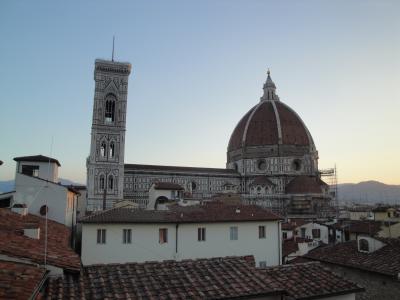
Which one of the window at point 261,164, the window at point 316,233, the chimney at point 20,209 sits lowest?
the window at point 316,233

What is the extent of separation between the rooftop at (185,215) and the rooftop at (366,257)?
5.72 meters

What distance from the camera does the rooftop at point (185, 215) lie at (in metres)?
20.5

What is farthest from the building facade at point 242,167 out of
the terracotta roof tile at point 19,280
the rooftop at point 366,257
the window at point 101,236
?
the terracotta roof tile at point 19,280

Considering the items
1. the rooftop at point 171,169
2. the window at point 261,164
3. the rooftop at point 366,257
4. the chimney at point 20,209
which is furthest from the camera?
the window at point 261,164

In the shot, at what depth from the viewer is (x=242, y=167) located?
83.1 meters

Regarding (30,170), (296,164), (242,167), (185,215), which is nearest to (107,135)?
(242,167)

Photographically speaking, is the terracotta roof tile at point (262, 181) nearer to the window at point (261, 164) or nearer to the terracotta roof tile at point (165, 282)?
the window at point (261, 164)

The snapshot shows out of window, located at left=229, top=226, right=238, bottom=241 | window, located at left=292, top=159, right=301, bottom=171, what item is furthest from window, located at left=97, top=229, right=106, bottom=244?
window, located at left=292, top=159, right=301, bottom=171

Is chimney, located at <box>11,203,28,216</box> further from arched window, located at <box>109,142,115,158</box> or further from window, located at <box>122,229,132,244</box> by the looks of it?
arched window, located at <box>109,142,115,158</box>

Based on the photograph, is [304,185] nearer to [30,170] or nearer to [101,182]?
[101,182]

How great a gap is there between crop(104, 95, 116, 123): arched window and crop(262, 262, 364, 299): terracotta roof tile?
5961 centimetres

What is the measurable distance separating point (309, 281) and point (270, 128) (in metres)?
77.5

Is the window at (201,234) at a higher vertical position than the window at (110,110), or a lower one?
lower

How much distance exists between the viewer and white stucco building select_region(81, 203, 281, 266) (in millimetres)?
19906
